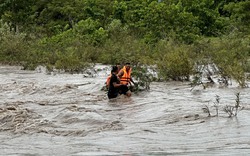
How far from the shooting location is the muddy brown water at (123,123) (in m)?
9.45

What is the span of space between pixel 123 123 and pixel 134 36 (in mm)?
25399

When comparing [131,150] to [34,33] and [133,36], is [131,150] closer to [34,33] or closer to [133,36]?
[133,36]

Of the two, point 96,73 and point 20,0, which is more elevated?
point 20,0

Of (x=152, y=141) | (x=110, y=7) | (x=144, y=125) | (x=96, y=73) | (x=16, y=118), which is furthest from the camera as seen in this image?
(x=110, y=7)

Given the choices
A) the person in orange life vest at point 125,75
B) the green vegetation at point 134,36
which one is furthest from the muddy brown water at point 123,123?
the green vegetation at point 134,36

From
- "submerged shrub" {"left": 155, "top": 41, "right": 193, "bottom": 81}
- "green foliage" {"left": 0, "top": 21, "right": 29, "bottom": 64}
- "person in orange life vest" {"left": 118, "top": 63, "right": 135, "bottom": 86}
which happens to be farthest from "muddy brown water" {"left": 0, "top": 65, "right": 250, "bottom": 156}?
"green foliage" {"left": 0, "top": 21, "right": 29, "bottom": 64}

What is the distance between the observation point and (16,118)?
12.7 metres

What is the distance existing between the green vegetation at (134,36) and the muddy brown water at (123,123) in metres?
3.87

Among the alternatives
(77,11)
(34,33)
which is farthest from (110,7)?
(34,33)

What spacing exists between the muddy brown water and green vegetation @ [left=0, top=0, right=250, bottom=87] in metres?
3.87

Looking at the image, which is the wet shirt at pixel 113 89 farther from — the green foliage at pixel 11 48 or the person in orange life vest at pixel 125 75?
the green foliage at pixel 11 48

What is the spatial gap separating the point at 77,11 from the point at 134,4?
624 cm

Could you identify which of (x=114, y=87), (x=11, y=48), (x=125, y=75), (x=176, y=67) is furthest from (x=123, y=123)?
(x=11, y=48)

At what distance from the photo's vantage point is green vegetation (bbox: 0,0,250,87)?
972 inches
